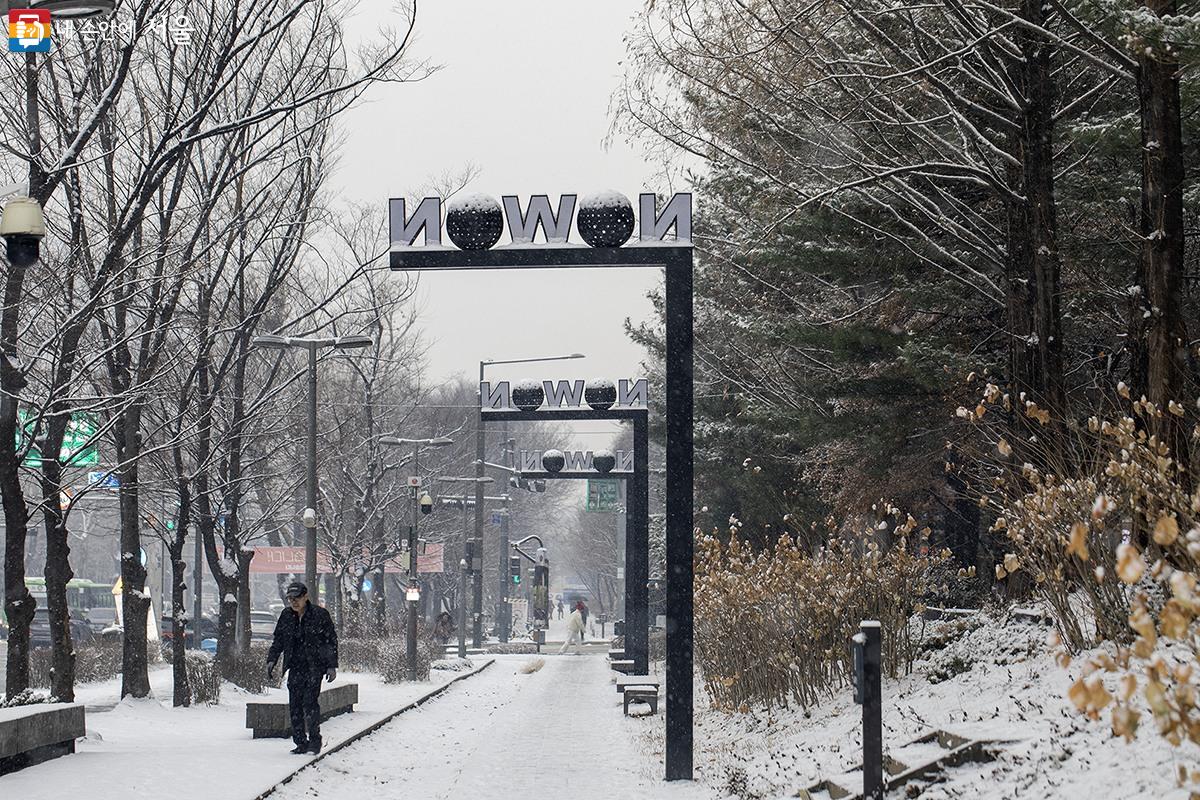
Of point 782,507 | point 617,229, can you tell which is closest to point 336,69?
point 617,229

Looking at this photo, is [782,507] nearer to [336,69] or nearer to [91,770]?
[336,69]

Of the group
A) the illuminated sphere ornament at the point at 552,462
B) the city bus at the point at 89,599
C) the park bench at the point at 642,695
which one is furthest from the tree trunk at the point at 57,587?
the city bus at the point at 89,599

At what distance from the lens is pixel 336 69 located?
63.3ft

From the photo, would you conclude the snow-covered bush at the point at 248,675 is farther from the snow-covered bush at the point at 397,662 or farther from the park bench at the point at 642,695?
the park bench at the point at 642,695

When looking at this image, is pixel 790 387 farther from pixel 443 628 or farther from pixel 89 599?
pixel 89 599

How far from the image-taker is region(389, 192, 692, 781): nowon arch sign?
1420 centimetres

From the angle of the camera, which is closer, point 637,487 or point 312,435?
point 312,435

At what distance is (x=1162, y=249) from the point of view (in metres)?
11.8

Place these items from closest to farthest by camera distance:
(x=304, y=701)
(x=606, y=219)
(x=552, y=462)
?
(x=606, y=219)
(x=304, y=701)
(x=552, y=462)

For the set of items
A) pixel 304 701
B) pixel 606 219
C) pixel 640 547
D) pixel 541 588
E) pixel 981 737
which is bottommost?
pixel 541 588

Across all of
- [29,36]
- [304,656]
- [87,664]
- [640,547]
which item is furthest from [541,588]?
[29,36]

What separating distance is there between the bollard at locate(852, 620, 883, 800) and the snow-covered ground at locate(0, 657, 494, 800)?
5.31 m

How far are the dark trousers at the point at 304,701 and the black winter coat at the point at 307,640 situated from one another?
10 centimetres

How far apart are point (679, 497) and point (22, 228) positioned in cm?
656
